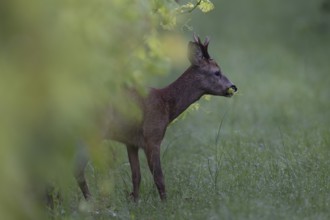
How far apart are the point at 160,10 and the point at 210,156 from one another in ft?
14.4

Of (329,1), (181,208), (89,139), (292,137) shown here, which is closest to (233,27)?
(329,1)

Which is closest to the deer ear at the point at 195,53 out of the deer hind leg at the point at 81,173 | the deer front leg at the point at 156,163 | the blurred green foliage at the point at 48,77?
the deer front leg at the point at 156,163

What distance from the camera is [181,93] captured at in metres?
10.0

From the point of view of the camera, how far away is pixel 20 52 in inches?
219

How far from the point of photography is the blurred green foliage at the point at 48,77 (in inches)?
208

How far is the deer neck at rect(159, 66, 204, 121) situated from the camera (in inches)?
391

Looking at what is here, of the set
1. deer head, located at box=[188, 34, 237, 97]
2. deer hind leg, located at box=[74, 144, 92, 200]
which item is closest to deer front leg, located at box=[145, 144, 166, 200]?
deer hind leg, located at box=[74, 144, 92, 200]

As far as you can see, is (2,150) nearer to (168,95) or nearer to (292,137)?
(168,95)

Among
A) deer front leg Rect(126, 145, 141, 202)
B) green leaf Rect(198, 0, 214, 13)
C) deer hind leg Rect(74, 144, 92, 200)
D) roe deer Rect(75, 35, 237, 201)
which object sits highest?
green leaf Rect(198, 0, 214, 13)

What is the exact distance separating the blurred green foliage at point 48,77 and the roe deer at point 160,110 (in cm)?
287

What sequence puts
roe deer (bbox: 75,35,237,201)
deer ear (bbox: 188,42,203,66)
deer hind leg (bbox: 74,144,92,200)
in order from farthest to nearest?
deer ear (bbox: 188,42,203,66) → roe deer (bbox: 75,35,237,201) → deer hind leg (bbox: 74,144,92,200)

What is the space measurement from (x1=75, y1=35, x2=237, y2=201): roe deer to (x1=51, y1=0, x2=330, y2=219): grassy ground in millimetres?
281

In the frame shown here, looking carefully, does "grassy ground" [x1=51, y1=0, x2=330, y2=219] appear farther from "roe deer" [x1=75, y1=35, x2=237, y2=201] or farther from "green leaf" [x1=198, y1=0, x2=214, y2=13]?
"green leaf" [x1=198, y1=0, x2=214, y2=13]

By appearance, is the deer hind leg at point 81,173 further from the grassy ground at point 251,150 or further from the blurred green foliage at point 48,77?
the blurred green foliage at point 48,77
